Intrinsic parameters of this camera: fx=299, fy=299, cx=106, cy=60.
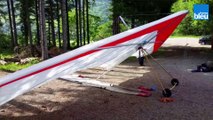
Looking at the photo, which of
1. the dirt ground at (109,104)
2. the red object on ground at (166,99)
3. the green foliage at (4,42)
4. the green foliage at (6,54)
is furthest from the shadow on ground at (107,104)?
the green foliage at (4,42)

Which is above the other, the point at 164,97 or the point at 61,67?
the point at 61,67

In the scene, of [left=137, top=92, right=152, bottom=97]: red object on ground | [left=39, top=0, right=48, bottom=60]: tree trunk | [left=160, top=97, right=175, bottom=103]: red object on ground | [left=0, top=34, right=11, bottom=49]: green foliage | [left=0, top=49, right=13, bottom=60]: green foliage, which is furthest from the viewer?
[left=0, top=34, right=11, bottom=49]: green foliage

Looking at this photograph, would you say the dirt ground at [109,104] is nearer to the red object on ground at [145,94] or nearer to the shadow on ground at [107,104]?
the shadow on ground at [107,104]

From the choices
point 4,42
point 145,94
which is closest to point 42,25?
point 145,94

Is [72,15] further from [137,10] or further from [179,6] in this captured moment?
[137,10]

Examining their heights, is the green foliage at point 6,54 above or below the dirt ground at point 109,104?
below

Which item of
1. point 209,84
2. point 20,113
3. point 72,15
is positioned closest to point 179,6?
point 72,15

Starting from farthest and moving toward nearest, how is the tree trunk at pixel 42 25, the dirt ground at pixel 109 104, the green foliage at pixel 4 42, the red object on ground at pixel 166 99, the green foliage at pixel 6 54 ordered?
the green foliage at pixel 4 42
the green foliage at pixel 6 54
the tree trunk at pixel 42 25
the red object on ground at pixel 166 99
the dirt ground at pixel 109 104

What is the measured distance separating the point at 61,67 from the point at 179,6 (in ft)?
98.0

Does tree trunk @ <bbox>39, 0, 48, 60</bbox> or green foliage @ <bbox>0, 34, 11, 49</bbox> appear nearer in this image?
tree trunk @ <bbox>39, 0, 48, 60</bbox>

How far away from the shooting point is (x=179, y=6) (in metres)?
33.1

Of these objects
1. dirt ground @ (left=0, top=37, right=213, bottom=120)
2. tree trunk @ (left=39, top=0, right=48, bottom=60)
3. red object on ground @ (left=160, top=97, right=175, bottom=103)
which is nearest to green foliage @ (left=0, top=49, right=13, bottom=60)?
tree trunk @ (left=39, top=0, right=48, bottom=60)

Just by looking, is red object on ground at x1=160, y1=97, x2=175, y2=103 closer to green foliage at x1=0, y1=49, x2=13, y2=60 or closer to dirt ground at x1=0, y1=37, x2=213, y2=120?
dirt ground at x1=0, y1=37, x2=213, y2=120

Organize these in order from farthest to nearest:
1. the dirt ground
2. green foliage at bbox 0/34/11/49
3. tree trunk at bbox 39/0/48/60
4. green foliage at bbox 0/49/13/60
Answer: green foliage at bbox 0/34/11/49 < green foliage at bbox 0/49/13/60 < tree trunk at bbox 39/0/48/60 < the dirt ground
